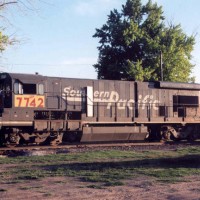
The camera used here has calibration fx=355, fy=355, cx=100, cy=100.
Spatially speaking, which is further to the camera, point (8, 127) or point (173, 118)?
point (173, 118)

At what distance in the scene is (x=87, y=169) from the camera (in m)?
9.73

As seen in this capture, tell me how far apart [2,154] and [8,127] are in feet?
7.23

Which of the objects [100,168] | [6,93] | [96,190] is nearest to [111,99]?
[6,93]

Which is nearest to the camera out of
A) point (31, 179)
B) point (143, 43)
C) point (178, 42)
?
point (31, 179)

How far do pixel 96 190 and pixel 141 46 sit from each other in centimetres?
3293

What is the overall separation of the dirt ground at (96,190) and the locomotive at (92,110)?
9129mm

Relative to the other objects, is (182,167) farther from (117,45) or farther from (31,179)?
(117,45)

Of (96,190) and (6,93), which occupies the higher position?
(6,93)

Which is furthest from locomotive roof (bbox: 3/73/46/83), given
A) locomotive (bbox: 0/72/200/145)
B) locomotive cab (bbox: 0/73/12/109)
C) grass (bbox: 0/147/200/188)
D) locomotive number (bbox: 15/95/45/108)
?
grass (bbox: 0/147/200/188)

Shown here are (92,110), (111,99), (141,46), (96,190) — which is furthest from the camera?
(141,46)

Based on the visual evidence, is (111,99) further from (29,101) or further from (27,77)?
(27,77)

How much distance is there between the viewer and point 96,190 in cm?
709

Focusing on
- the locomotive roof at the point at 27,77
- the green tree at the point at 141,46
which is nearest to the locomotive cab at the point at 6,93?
the locomotive roof at the point at 27,77

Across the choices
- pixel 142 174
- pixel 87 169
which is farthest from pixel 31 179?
pixel 142 174
